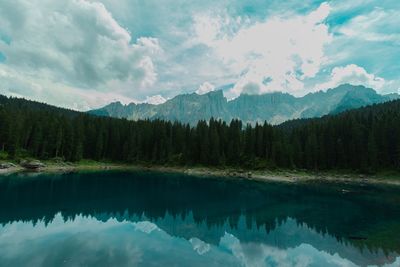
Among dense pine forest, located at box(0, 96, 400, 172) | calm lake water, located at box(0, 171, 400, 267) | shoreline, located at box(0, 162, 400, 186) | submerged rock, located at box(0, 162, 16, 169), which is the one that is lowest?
calm lake water, located at box(0, 171, 400, 267)

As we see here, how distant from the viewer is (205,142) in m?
120

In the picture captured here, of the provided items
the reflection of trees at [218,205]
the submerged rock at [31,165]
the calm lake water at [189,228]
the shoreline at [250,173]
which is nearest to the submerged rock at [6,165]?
the shoreline at [250,173]

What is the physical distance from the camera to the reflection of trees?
37631mm

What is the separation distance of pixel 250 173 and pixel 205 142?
25565 millimetres

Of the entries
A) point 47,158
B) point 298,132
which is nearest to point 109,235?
point 47,158

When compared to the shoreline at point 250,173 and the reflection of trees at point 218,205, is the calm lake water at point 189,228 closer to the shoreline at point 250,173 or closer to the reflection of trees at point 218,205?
the reflection of trees at point 218,205

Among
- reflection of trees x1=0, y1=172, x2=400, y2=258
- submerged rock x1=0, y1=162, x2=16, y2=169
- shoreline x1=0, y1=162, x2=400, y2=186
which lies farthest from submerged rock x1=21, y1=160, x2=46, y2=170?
reflection of trees x1=0, y1=172, x2=400, y2=258

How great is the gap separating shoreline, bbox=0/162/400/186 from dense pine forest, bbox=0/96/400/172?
5.01 metres

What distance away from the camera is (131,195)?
5681 centimetres

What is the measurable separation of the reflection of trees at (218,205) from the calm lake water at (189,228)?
149 millimetres

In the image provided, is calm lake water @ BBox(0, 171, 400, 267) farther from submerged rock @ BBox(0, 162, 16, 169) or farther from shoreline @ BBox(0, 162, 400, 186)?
shoreline @ BBox(0, 162, 400, 186)

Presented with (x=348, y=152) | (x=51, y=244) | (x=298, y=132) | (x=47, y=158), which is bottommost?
(x=51, y=244)

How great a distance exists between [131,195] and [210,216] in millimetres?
20999

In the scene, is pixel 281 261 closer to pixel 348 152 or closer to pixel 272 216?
pixel 272 216
